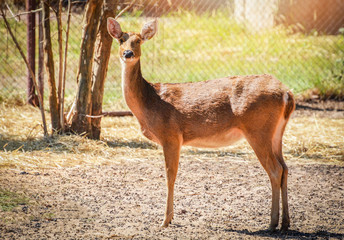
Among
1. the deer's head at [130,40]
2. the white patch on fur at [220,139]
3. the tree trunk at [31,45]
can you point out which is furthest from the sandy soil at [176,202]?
the tree trunk at [31,45]

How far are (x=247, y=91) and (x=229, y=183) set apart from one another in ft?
4.73

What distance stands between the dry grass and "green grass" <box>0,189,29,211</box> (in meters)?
0.98

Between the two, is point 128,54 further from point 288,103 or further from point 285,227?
point 285,227

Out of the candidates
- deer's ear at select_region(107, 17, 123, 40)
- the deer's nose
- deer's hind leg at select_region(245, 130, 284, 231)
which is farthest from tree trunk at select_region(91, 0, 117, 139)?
deer's hind leg at select_region(245, 130, 284, 231)

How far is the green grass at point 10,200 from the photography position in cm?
449

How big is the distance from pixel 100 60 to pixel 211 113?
2802 mm

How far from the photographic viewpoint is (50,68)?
6.76 m

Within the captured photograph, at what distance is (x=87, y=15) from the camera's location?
6594mm

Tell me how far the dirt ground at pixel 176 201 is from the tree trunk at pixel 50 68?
1.23 meters

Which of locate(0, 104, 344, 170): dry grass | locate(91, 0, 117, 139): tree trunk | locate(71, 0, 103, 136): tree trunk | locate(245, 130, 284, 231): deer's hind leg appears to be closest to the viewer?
locate(245, 130, 284, 231): deer's hind leg

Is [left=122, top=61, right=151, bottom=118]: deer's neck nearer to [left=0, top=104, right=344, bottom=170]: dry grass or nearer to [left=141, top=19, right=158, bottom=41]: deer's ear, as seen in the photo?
[left=141, top=19, right=158, bottom=41]: deer's ear

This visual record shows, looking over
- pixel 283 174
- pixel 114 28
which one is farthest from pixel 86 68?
pixel 283 174

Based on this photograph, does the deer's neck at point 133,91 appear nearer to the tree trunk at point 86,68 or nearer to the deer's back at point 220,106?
the deer's back at point 220,106

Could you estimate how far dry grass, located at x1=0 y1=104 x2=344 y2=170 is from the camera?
242 inches
